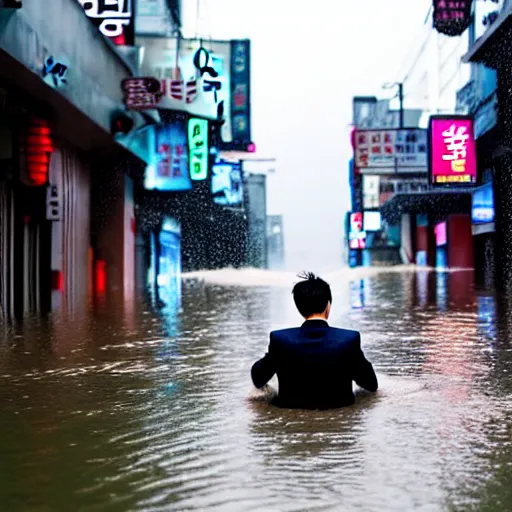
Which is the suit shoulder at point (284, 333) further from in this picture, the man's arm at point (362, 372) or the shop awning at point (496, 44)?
the shop awning at point (496, 44)

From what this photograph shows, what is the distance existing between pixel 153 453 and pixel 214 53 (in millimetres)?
36105

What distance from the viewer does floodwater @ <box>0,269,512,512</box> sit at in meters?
3.23

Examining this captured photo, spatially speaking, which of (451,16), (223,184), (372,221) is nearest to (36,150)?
(451,16)

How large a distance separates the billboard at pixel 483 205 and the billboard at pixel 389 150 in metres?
3.26

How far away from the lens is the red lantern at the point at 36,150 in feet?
52.1

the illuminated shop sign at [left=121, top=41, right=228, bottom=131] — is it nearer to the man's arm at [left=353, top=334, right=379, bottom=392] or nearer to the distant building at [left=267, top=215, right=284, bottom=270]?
the man's arm at [left=353, top=334, right=379, bottom=392]

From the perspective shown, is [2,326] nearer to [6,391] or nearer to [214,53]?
[6,391]

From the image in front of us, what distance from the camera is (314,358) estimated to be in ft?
15.7

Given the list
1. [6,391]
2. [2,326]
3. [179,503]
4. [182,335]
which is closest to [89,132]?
[2,326]

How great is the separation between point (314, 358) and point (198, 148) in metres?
26.2

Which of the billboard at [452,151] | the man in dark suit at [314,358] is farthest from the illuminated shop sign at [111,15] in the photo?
the man in dark suit at [314,358]

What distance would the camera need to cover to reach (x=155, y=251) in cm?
3675

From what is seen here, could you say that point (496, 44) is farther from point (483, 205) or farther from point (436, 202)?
point (436, 202)

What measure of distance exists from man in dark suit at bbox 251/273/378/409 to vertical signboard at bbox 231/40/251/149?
35.3 meters
